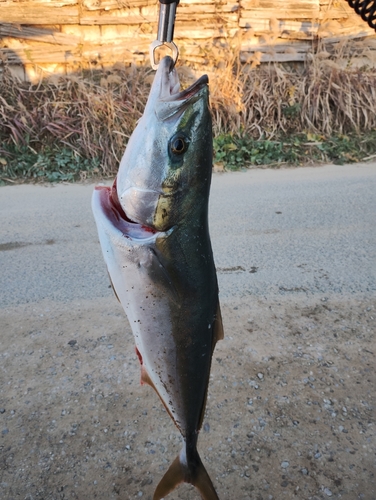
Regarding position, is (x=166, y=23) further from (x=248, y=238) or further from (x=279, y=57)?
(x=279, y=57)

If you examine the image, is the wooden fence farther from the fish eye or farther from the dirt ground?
the fish eye

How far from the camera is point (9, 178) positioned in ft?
21.7

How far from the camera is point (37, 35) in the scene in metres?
7.91

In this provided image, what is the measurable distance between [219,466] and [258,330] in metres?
1.08

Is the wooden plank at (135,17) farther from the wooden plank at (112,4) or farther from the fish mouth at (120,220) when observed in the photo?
the fish mouth at (120,220)

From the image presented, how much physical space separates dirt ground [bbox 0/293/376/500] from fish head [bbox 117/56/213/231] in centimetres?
142

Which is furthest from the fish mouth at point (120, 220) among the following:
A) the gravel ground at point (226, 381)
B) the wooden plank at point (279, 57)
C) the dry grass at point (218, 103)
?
the wooden plank at point (279, 57)

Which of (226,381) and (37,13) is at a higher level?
(37,13)

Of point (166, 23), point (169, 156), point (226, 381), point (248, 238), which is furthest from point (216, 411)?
point (248, 238)

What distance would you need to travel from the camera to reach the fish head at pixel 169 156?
3.89 ft

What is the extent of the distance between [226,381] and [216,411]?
0.22 m

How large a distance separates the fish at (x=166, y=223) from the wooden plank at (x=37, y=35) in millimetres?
7886

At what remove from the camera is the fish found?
119 cm

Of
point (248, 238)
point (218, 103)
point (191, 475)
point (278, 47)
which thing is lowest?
point (248, 238)
